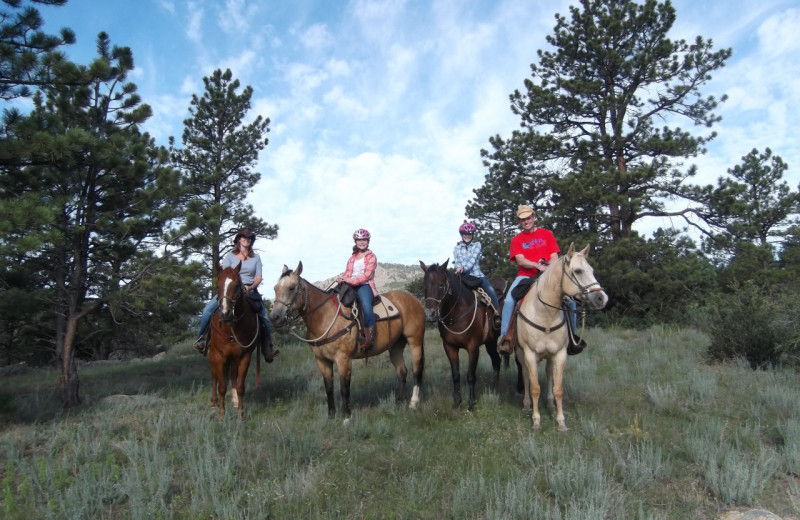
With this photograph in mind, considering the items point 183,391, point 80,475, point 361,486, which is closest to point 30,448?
point 80,475

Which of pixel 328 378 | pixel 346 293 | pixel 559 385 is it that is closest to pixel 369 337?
pixel 346 293

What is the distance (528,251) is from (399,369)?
3163 millimetres

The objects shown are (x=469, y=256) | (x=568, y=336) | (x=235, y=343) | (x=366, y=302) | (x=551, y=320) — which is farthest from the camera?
(x=469, y=256)

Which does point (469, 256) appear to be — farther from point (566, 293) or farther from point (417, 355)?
point (566, 293)

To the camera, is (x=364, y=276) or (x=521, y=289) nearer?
(x=521, y=289)

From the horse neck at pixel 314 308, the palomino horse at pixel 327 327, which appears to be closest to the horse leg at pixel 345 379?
the palomino horse at pixel 327 327

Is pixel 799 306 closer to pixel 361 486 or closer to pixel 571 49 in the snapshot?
pixel 361 486

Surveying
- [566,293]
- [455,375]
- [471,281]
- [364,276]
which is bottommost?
[455,375]

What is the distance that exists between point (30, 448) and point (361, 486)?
15.3ft

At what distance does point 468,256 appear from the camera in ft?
27.0

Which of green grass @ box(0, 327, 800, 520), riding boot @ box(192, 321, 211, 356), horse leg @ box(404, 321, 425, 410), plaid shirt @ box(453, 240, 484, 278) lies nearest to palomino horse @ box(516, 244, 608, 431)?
green grass @ box(0, 327, 800, 520)

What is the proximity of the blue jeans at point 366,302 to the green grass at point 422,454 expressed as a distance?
147 centimetres

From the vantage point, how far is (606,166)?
17.7 metres

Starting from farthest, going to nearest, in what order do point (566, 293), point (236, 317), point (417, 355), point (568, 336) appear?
point (417, 355) < point (236, 317) < point (568, 336) < point (566, 293)
